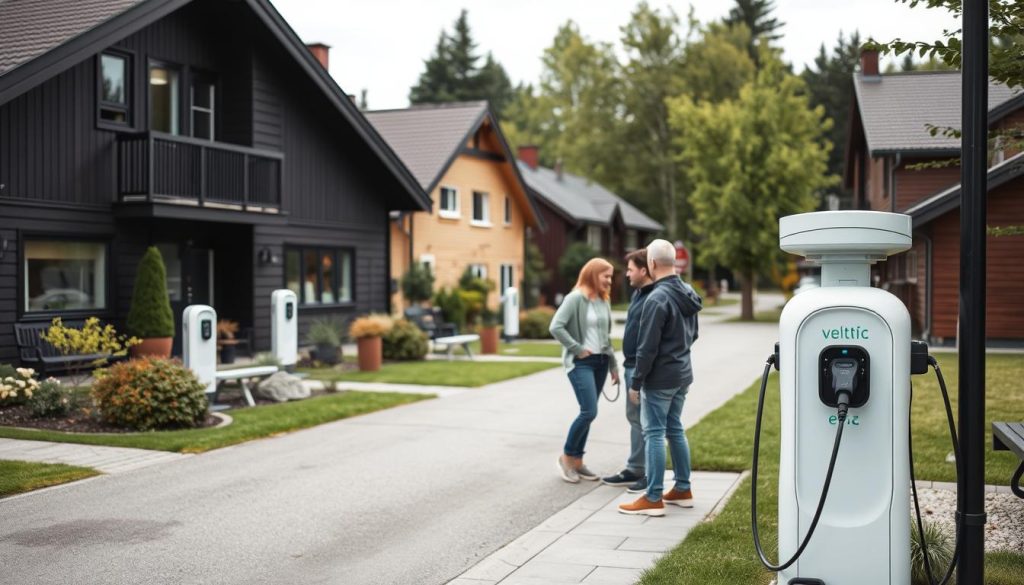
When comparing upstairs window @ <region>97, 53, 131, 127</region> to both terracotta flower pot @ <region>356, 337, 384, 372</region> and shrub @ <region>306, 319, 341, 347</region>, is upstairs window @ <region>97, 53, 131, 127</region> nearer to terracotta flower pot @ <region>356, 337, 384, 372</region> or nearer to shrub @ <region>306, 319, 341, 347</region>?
shrub @ <region>306, 319, 341, 347</region>

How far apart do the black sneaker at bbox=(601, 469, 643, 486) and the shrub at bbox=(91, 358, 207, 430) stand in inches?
203

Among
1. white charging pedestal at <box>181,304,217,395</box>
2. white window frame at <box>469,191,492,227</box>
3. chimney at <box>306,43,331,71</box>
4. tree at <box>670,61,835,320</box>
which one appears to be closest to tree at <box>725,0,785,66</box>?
tree at <box>670,61,835,320</box>

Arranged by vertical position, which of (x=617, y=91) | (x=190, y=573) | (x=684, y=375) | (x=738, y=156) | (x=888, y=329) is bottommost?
(x=190, y=573)

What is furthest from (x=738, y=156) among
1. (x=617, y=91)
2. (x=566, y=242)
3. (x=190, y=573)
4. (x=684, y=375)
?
(x=190, y=573)

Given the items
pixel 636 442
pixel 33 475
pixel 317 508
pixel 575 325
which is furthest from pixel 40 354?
pixel 636 442

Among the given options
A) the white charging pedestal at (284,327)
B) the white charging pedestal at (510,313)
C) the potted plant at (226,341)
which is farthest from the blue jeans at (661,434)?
the white charging pedestal at (510,313)

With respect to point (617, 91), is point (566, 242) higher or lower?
lower

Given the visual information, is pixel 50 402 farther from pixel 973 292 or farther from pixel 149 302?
pixel 973 292

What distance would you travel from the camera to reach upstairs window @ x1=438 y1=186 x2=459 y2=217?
104 feet

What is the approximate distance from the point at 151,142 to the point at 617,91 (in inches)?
1660

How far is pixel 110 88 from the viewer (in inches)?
693

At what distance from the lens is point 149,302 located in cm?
1647

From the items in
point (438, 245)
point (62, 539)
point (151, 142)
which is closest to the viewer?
point (62, 539)

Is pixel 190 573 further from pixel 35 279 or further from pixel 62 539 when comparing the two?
pixel 35 279
